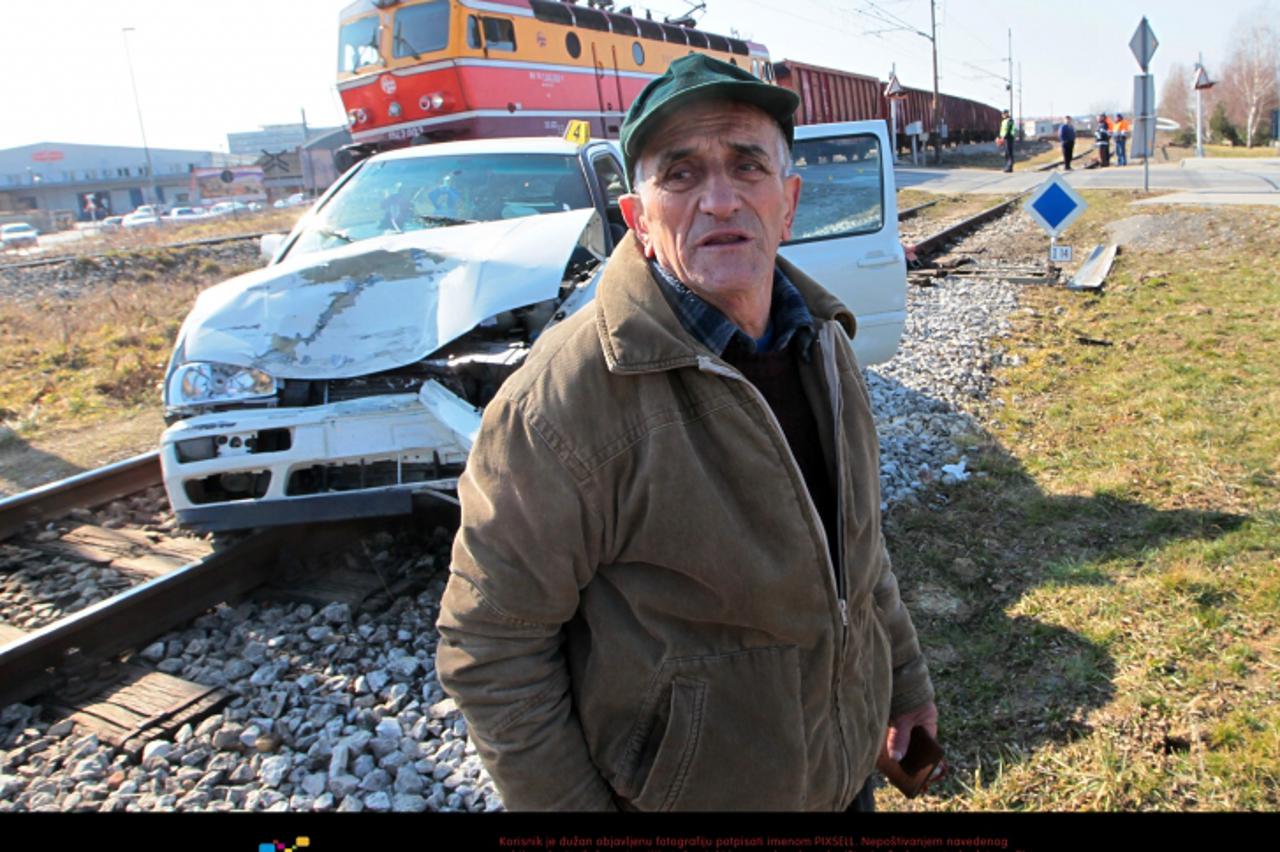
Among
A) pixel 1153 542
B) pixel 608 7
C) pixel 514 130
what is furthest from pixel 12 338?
pixel 608 7

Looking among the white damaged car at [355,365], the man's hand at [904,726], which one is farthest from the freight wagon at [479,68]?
the man's hand at [904,726]

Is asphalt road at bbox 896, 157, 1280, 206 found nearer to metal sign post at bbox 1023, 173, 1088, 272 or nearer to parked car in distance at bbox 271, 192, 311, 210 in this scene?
metal sign post at bbox 1023, 173, 1088, 272

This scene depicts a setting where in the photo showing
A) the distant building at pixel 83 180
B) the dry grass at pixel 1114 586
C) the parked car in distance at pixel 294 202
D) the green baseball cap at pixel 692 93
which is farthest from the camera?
the distant building at pixel 83 180

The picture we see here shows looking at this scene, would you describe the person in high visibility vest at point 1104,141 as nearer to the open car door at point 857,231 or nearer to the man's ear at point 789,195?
the open car door at point 857,231

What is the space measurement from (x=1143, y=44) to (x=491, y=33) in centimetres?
1111

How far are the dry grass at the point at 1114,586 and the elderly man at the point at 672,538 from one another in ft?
5.13

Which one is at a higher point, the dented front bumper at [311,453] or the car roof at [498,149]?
the car roof at [498,149]

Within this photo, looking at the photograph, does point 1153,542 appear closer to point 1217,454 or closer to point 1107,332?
point 1217,454

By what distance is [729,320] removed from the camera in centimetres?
164

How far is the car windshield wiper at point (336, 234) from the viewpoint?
221 inches

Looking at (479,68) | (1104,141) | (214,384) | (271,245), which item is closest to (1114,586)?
(214,384)

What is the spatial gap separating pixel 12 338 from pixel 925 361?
10.7 metres

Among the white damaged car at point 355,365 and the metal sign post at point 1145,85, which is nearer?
the white damaged car at point 355,365

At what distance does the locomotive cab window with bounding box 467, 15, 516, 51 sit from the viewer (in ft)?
51.4
